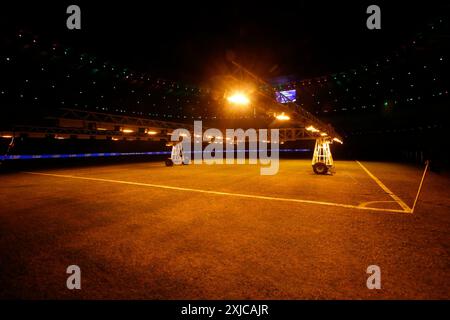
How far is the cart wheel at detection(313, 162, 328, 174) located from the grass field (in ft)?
24.1

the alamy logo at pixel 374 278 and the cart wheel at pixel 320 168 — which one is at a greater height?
the cart wheel at pixel 320 168

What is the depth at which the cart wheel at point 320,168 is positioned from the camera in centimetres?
1545

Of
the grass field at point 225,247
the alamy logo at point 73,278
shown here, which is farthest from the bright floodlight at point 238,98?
the alamy logo at point 73,278

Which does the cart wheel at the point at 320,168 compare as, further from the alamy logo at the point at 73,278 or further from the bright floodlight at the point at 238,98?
the alamy logo at the point at 73,278

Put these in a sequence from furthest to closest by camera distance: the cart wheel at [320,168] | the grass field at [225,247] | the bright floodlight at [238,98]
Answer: the cart wheel at [320,168], the bright floodlight at [238,98], the grass field at [225,247]

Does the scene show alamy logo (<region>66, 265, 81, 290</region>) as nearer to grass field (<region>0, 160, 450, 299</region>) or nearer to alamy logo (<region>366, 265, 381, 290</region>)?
grass field (<region>0, 160, 450, 299</region>)

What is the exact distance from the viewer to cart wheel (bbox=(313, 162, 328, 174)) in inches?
608

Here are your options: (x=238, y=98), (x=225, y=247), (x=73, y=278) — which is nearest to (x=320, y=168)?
(x=238, y=98)

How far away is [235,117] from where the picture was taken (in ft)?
142

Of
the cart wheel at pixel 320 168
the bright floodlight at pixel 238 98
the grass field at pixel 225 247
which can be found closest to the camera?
the grass field at pixel 225 247

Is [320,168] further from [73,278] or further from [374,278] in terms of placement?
[73,278]

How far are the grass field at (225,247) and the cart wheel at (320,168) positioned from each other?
24.1ft
